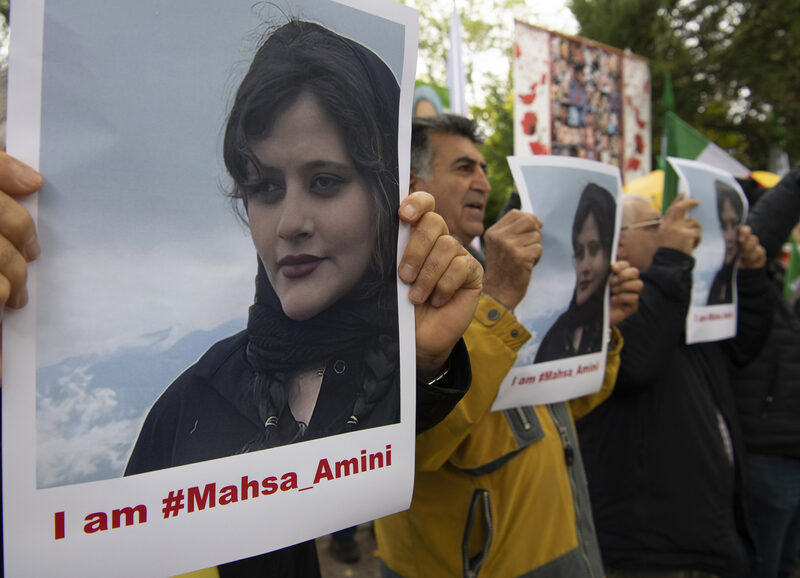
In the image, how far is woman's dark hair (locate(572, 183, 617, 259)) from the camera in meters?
1.51

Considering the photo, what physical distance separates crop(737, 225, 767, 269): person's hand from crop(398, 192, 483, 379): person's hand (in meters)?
1.74

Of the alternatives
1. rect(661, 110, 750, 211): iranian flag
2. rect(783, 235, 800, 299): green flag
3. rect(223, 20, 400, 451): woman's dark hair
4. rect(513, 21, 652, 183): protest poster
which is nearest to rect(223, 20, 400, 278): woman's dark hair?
rect(223, 20, 400, 451): woman's dark hair

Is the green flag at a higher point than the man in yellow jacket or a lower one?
higher

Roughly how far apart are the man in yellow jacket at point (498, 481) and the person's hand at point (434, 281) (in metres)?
0.27

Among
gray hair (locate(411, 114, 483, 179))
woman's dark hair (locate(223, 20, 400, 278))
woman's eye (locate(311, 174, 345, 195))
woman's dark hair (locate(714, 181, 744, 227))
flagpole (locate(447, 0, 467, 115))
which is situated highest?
flagpole (locate(447, 0, 467, 115))

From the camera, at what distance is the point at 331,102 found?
0.79 metres

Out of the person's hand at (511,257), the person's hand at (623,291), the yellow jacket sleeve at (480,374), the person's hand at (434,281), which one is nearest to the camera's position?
the person's hand at (434,281)

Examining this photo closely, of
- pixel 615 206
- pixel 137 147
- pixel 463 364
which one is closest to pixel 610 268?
pixel 615 206

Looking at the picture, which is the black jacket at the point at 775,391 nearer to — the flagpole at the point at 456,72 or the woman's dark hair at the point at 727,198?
the woman's dark hair at the point at 727,198

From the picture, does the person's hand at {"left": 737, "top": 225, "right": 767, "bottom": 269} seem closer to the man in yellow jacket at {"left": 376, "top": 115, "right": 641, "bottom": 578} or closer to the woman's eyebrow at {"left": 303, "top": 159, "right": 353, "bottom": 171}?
the man in yellow jacket at {"left": 376, "top": 115, "right": 641, "bottom": 578}

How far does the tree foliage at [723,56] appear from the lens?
827 cm

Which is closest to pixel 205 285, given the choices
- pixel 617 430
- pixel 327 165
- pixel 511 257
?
pixel 327 165

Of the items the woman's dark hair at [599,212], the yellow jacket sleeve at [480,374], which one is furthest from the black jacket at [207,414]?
the woman's dark hair at [599,212]

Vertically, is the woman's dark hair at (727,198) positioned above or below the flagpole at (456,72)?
below
